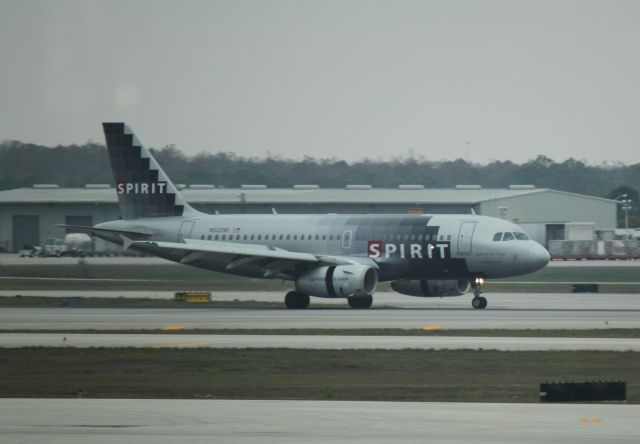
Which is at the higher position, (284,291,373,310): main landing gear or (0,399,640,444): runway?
(0,399,640,444): runway

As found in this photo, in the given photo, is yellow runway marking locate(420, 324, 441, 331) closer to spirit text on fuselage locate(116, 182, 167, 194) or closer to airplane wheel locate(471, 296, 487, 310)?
airplane wheel locate(471, 296, 487, 310)

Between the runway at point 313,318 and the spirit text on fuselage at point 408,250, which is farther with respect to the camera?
the spirit text on fuselage at point 408,250

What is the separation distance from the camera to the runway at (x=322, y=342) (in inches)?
1401

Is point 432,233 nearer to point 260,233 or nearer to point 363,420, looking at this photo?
point 260,233

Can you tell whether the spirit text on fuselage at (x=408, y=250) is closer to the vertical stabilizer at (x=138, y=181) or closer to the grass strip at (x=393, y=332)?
the vertical stabilizer at (x=138, y=181)

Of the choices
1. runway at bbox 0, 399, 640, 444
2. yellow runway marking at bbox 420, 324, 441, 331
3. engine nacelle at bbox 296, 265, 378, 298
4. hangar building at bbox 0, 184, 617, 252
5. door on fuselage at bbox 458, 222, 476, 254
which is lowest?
yellow runway marking at bbox 420, 324, 441, 331

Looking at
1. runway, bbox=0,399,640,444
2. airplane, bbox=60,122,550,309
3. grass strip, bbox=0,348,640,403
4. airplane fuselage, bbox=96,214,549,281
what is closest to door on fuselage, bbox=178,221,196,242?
airplane, bbox=60,122,550,309

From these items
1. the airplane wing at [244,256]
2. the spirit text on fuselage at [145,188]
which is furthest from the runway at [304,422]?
the spirit text on fuselage at [145,188]

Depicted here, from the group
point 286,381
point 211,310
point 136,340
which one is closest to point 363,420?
point 286,381

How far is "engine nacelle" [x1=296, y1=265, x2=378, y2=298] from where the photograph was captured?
52.8 metres

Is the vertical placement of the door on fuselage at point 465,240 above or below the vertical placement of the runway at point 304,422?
above

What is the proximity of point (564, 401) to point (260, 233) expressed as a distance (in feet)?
120

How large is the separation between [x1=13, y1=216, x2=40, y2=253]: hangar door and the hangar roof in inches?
98.4

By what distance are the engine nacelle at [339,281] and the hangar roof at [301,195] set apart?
5224 cm
